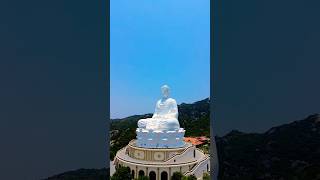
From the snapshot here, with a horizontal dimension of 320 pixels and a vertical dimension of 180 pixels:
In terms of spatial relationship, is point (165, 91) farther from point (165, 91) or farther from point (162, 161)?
point (162, 161)

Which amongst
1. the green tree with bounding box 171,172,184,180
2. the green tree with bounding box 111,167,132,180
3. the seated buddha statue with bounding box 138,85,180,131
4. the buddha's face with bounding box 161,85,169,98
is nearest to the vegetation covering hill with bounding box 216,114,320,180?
the green tree with bounding box 111,167,132,180

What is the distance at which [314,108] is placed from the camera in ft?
13.5

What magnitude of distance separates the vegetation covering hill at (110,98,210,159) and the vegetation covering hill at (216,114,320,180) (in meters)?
7.40

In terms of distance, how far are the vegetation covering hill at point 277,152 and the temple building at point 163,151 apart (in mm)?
7113

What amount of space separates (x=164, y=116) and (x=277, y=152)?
7588mm

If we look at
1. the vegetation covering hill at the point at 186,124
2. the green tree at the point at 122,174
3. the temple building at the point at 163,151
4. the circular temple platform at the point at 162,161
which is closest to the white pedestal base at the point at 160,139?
the temple building at the point at 163,151

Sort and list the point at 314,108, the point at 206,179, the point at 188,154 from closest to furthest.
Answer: the point at 314,108, the point at 206,179, the point at 188,154

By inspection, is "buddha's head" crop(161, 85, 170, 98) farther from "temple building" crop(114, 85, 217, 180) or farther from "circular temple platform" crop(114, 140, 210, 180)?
"circular temple platform" crop(114, 140, 210, 180)

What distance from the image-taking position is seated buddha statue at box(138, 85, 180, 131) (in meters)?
11.5

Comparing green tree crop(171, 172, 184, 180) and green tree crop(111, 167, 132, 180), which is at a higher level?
green tree crop(111, 167, 132, 180)
